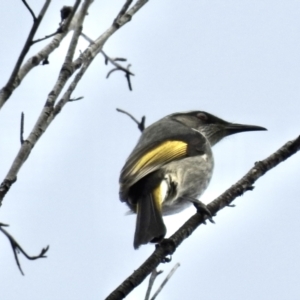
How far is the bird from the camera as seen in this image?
564 cm

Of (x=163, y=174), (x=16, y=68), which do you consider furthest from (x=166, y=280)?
(x=163, y=174)

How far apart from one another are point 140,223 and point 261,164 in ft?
3.72

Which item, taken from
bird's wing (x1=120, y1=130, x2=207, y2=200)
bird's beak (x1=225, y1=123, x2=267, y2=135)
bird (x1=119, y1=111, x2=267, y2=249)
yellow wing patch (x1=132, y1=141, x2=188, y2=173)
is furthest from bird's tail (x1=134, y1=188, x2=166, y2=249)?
bird's beak (x1=225, y1=123, x2=267, y2=135)

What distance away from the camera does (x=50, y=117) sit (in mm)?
3857

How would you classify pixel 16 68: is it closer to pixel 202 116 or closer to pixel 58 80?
pixel 58 80

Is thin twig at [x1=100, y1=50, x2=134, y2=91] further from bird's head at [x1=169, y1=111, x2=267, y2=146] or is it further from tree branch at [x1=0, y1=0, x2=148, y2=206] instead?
bird's head at [x1=169, y1=111, x2=267, y2=146]

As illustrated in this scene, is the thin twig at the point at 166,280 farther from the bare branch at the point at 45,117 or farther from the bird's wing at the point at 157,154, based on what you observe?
the bird's wing at the point at 157,154

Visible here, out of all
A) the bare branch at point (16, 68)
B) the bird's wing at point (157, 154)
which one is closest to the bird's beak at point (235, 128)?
the bird's wing at point (157, 154)

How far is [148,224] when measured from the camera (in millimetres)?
5379

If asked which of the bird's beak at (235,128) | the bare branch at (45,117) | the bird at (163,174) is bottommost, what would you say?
the bare branch at (45,117)

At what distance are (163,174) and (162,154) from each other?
1.04ft

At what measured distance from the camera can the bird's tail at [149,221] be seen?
16.9 ft

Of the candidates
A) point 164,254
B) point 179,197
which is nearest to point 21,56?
point 164,254

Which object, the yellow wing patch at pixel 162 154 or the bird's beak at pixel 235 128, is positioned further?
the bird's beak at pixel 235 128
